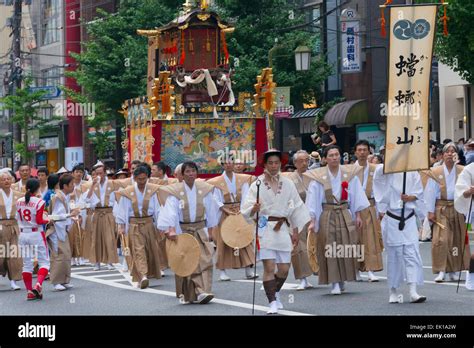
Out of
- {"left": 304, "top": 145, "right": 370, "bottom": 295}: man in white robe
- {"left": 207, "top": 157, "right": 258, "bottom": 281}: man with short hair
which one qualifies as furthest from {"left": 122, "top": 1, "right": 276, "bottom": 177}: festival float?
{"left": 304, "top": 145, "right": 370, "bottom": 295}: man in white robe

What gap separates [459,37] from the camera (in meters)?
25.2

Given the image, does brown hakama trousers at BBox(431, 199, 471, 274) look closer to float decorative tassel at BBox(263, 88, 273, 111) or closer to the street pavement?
the street pavement

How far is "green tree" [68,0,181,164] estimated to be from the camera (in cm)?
3744

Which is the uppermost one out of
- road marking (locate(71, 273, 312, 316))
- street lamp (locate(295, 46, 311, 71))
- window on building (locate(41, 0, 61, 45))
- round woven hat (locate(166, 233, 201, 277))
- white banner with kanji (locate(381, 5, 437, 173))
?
window on building (locate(41, 0, 61, 45))

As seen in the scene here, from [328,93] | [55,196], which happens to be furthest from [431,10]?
[328,93]

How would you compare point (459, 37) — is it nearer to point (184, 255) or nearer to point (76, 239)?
point (76, 239)

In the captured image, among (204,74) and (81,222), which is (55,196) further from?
(204,74)

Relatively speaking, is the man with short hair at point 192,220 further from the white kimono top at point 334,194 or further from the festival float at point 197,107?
the festival float at point 197,107

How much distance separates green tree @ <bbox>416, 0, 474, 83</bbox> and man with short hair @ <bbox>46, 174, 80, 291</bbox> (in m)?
10.9

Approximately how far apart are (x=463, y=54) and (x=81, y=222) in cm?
1028

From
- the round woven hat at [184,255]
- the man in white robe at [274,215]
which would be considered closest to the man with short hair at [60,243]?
the round woven hat at [184,255]

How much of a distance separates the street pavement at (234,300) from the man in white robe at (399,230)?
0.28m

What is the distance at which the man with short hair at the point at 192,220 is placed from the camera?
13008mm

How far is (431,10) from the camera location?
12.3 metres
